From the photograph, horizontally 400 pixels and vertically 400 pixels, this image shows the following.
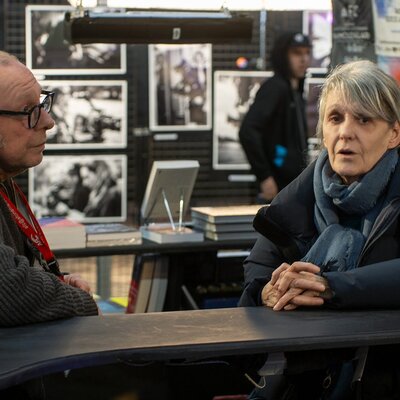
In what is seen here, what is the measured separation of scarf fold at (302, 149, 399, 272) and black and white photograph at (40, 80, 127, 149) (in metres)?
6.37

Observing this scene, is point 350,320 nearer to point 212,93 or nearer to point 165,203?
point 165,203

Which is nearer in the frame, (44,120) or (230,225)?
(44,120)

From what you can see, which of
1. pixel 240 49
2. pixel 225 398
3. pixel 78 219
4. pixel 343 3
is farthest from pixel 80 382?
pixel 240 49

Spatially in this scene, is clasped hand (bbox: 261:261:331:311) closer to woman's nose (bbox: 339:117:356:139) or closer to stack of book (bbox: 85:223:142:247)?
woman's nose (bbox: 339:117:356:139)

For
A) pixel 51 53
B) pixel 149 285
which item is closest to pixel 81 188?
pixel 51 53

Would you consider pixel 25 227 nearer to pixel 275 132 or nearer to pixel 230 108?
pixel 275 132

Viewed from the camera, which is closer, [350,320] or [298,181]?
[350,320]

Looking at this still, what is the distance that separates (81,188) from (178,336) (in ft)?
22.9

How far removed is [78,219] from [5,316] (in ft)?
22.6

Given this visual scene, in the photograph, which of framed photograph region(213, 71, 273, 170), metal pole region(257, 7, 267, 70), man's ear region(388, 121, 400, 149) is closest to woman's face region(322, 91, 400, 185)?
man's ear region(388, 121, 400, 149)

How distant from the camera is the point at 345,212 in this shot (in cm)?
305

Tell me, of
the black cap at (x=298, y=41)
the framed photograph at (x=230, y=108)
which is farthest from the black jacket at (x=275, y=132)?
the framed photograph at (x=230, y=108)

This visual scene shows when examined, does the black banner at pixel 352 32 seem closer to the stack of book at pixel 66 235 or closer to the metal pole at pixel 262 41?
the stack of book at pixel 66 235

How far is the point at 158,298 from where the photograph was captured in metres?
5.35
